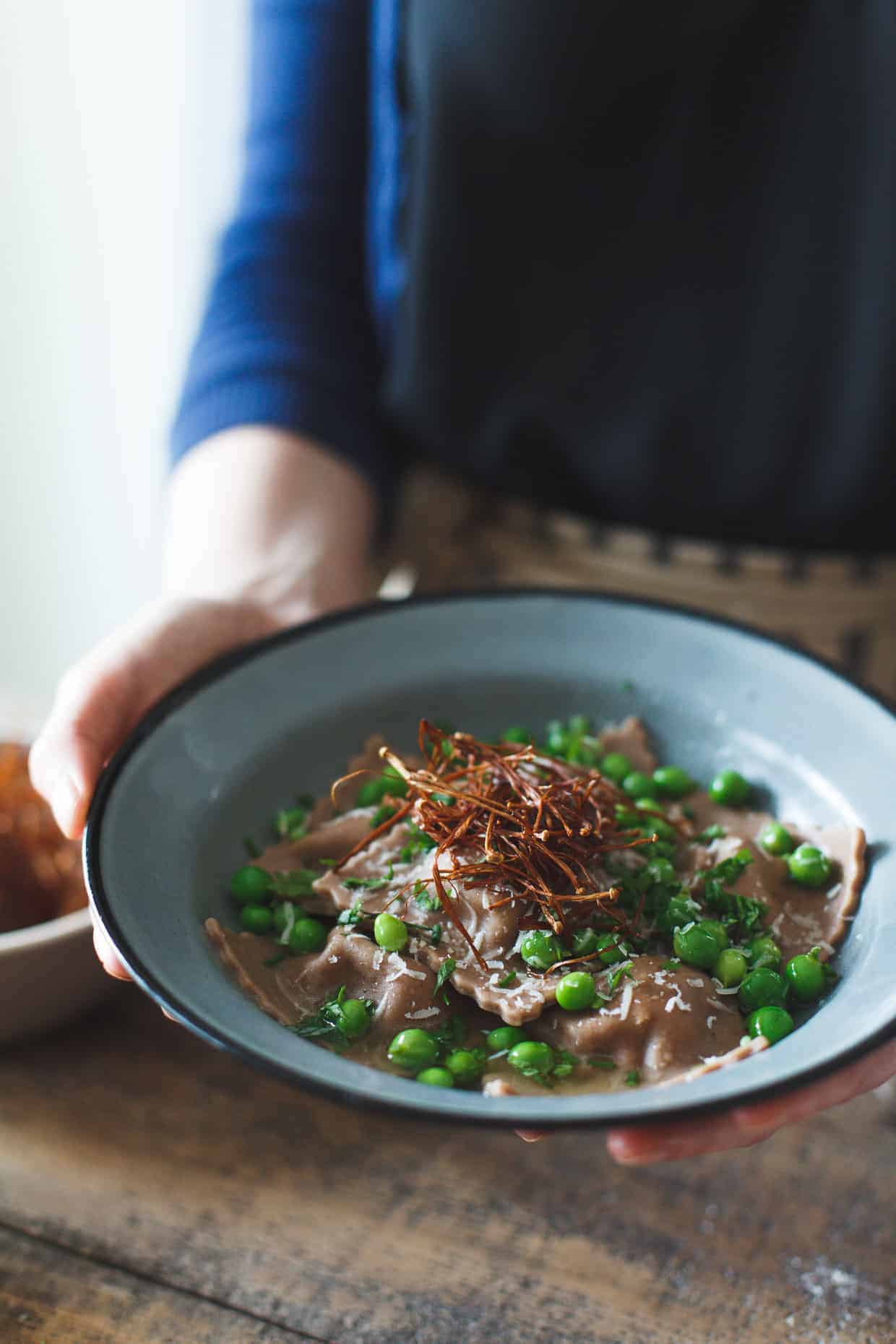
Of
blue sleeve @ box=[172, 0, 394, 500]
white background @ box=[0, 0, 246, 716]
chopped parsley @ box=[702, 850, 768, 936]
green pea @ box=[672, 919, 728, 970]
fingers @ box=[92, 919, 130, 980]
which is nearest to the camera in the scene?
fingers @ box=[92, 919, 130, 980]

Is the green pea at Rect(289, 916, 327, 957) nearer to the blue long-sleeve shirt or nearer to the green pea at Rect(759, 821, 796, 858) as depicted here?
the green pea at Rect(759, 821, 796, 858)

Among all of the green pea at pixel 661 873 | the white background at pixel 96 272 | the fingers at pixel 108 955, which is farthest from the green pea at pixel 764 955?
the white background at pixel 96 272

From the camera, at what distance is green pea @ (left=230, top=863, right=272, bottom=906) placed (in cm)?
176

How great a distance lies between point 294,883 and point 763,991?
0.68 m

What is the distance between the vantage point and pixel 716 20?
231cm

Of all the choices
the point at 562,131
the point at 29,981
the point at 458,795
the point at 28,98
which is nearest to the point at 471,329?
the point at 562,131

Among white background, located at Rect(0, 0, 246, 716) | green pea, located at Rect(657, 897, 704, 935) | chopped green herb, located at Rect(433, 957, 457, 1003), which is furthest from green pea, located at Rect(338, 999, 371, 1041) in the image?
white background, located at Rect(0, 0, 246, 716)

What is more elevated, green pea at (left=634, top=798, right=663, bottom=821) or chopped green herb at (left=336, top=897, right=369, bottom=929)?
chopped green herb at (left=336, top=897, right=369, bottom=929)

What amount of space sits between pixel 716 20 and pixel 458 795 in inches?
62.2

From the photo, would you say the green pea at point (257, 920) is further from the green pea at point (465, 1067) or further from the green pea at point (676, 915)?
the green pea at point (676, 915)

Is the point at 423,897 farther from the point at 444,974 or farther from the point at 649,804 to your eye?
the point at 649,804

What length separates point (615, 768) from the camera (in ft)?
6.53

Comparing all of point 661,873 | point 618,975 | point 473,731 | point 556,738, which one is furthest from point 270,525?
point 618,975

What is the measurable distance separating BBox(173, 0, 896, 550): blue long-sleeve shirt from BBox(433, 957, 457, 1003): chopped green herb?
54.2 inches
